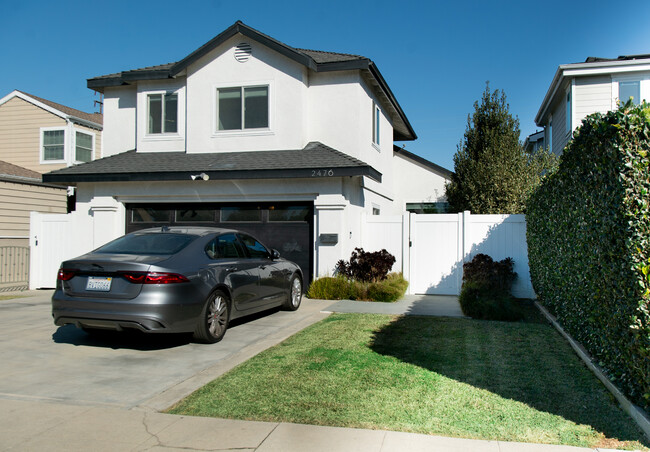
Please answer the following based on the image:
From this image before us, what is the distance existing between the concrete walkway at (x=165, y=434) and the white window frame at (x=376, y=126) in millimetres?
11874

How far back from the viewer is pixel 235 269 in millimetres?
7859

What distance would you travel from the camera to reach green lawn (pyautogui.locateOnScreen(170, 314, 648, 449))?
4207mm

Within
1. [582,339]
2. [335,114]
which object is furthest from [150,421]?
[335,114]

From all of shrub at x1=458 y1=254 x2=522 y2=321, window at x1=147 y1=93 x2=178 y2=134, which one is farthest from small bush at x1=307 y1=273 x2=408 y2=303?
window at x1=147 y1=93 x2=178 y2=134

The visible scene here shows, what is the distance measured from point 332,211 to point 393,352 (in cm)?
626

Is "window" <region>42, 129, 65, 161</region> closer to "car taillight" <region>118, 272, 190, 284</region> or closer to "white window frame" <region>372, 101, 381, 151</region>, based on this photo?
"white window frame" <region>372, 101, 381, 151</region>

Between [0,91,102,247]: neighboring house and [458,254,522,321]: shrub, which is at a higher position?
[0,91,102,247]: neighboring house

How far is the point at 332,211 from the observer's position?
12.5 m

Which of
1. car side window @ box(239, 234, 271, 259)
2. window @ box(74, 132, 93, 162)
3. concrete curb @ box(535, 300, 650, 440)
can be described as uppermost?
window @ box(74, 132, 93, 162)

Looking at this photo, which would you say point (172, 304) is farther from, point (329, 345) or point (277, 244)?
point (277, 244)

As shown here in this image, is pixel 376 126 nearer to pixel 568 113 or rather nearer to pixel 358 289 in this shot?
pixel 358 289

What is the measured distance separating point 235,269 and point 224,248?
41 cm

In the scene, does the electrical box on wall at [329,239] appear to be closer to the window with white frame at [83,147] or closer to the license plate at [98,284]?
the license plate at [98,284]

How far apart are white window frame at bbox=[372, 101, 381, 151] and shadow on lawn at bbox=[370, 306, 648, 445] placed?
788 centimetres
